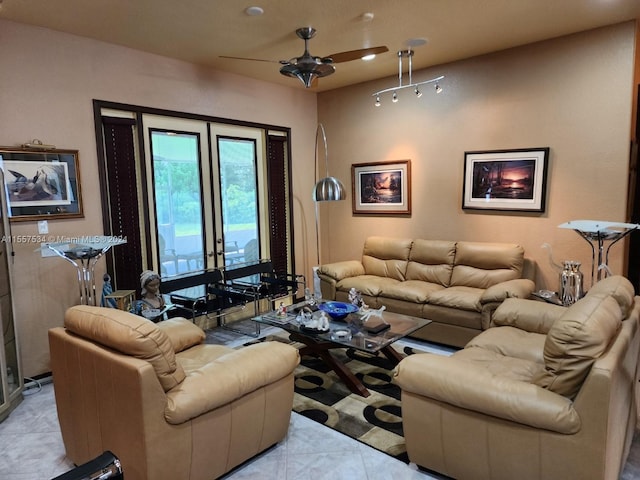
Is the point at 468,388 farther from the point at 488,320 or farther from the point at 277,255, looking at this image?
the point at 277,255

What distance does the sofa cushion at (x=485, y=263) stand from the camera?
4.21m

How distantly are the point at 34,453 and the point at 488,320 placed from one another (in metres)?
3.57

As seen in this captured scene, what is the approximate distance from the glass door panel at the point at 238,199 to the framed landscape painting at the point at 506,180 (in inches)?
103

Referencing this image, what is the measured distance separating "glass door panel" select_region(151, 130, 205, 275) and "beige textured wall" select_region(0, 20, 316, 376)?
0.41 m

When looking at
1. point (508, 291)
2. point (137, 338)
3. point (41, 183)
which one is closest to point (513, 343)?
point (508, 291)

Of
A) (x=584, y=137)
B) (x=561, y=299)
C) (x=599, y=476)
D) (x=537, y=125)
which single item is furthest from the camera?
(x=537, y=125)

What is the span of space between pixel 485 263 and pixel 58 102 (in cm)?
437

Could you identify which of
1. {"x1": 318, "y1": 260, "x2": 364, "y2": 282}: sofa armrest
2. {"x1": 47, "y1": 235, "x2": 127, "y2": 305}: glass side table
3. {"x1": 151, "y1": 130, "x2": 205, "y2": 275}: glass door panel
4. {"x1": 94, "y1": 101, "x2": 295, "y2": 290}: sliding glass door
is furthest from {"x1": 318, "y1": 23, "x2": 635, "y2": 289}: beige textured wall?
{"x1": 47, "y1": 235, "x2": 127, "y2": 305}: glass side table

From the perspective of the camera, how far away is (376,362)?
372 centimetres

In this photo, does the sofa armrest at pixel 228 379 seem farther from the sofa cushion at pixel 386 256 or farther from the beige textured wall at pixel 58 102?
the sofa cushion at pixel 386 256

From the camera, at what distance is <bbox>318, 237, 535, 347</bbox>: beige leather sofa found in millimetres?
3898

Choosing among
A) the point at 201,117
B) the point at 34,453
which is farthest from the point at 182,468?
the point at 201,117

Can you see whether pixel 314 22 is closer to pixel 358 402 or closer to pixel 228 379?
pixel 228 379

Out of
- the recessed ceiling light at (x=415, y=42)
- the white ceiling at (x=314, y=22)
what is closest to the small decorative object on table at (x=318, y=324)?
the white ceiling at (x=314, y=22)
